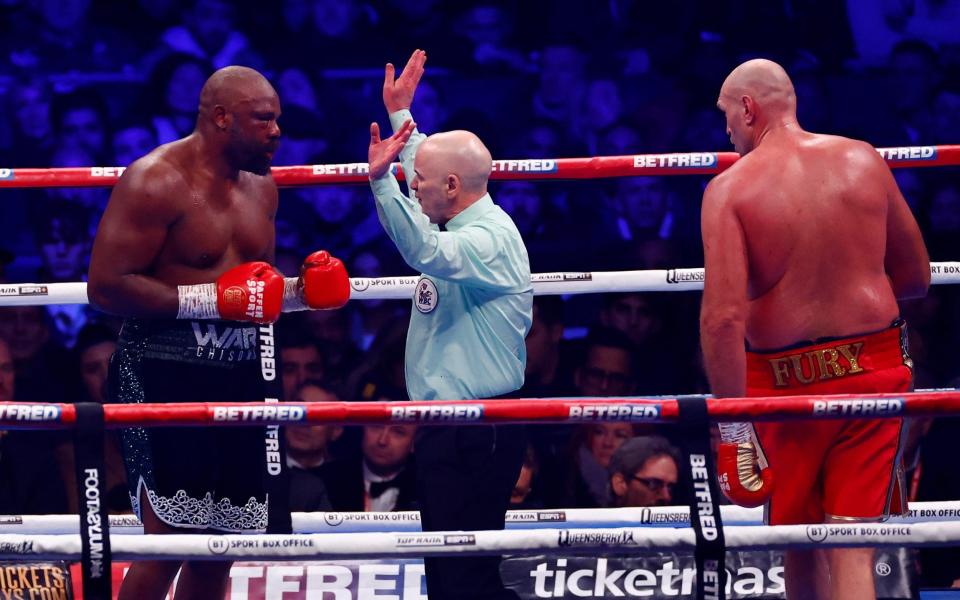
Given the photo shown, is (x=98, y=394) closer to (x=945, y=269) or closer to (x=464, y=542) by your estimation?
(x=464, y=542)

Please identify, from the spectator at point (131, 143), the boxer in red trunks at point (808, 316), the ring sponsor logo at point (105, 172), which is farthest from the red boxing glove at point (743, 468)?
the spectator at point (131, 143)

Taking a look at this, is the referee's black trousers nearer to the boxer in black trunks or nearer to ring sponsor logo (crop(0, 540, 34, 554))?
the boxer in black trunks

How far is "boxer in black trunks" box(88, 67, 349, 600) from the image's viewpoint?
277 centimetres

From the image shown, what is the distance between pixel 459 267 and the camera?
289cm

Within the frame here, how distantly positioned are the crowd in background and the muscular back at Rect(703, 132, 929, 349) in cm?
182

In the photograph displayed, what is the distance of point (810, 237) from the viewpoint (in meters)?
2.73

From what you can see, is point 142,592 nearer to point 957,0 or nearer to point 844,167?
point 844,167

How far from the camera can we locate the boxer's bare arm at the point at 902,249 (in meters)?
2.85

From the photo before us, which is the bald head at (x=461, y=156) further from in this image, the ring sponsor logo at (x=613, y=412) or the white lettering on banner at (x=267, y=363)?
the ring sponsor logo at (x=613, y=412)

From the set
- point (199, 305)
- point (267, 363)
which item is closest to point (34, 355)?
point (267, 363)

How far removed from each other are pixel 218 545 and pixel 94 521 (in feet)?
0.69

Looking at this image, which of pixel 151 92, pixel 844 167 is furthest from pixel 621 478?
pixel 151 92

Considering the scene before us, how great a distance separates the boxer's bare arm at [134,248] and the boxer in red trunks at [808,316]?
3.67 ft

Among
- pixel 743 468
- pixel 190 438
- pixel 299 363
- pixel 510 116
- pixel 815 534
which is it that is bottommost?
pixel 815 534
